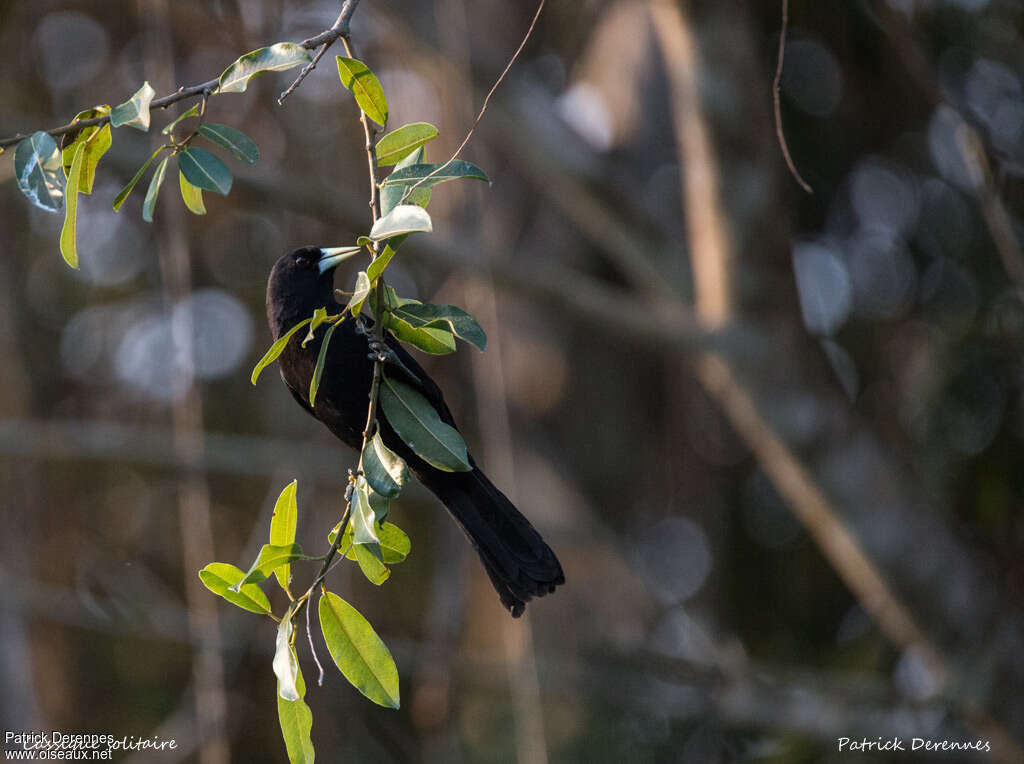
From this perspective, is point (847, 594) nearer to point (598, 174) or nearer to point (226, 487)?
point (598, 174)

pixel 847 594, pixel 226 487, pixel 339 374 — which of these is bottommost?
pixel 847 594

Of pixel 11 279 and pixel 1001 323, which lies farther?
pixel 11 279

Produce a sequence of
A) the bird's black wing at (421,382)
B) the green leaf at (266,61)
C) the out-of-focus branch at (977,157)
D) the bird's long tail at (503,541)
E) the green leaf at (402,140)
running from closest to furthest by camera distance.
Result: 1. the green leaf at (266,61)
2. the green leaf at (402,140)
3. the bird's black wing at (421,382)
4. the bird's long tail at (503,541)
5. the out-of-focus branch at (977,157)

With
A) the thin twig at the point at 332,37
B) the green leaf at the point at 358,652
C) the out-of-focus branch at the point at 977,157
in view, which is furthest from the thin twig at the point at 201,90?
the out-of-focus branch at the point at 977,157

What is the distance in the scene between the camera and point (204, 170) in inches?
77.3

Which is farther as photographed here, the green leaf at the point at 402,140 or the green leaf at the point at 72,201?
the green leaf at the point at 402,140

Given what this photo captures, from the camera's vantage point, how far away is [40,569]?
9.90m

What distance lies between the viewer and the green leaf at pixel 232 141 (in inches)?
78.0

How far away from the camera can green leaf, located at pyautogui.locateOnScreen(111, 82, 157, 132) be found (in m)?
1.78

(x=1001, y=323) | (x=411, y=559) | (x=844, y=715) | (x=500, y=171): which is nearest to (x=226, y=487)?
(x=411, y=559)

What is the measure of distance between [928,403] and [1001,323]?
0.75m

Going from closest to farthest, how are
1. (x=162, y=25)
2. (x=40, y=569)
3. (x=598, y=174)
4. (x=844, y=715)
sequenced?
1. (x=162, y=25)
2. (x=598, y=174)
3. (x=844, y=715)
4. (x=40, y=569)

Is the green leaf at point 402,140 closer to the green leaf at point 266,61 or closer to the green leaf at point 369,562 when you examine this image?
the green leaf at point 266,61

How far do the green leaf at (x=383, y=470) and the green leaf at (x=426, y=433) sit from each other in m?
0.07
